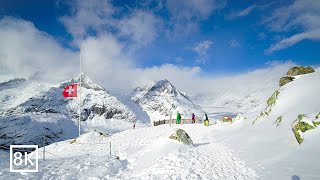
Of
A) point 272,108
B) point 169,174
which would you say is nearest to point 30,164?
point 169,174

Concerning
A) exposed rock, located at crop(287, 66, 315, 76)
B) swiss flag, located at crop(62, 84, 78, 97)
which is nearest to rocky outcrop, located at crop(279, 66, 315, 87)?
exposed rock, located at crop(287, 66, 315, 76)

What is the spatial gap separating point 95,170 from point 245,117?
24708 millimetres

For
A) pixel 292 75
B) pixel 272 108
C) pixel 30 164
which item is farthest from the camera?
pixel 292 75

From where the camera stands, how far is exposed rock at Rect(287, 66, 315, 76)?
3083 centimetres

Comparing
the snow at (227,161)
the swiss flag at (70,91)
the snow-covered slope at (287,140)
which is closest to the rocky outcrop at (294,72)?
the snow-covered slope at (287,140)

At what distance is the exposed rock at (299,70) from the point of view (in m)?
30.8

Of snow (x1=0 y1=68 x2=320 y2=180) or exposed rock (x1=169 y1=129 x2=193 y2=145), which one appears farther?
exposed rock (x1=169 y1=129 x2=193 y2=145)

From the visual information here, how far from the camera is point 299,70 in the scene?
31.5m

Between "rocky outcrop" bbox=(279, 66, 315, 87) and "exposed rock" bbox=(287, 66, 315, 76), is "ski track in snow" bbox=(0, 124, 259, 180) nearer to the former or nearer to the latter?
"rocky outcrop" bbox=(279, 66, 315, 87)

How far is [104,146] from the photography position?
26672 millimetres

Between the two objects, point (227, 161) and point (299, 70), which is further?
point (299, 70)

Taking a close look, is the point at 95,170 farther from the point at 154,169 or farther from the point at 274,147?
the point at 274,147

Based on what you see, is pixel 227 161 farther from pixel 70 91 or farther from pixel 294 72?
pixel 70 91

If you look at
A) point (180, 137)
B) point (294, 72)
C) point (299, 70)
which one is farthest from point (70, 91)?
point (299, 70)
